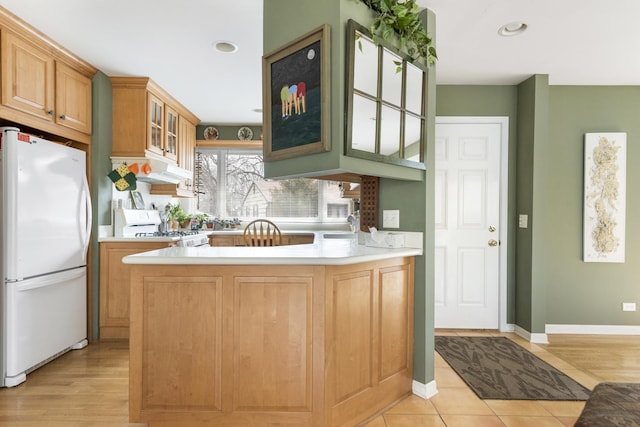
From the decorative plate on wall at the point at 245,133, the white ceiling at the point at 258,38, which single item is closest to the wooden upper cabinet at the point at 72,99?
the white ceiling at the point at 258,38

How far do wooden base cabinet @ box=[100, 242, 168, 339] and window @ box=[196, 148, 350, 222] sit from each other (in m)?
2.09

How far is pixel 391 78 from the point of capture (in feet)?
7.08

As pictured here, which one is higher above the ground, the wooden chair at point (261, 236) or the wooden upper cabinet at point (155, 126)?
the wooden upper cabinet at point (155, 126)

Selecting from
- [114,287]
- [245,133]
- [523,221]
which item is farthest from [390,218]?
[245,133]

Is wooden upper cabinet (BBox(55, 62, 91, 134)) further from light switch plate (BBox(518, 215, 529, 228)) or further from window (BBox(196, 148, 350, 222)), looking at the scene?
light switch plate (BBox(518, 215, 529, 228))

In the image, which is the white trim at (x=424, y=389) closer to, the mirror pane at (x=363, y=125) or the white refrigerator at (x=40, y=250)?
the mirror pane at (x=363, y=125)

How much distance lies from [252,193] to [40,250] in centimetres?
305

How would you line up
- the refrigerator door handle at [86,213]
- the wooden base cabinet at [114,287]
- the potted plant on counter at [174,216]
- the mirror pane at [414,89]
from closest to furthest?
the mirror pane at [414,89] < the refrigerator door handle at [86,213] < the wooden base cabinet at [114,287] < the potted plant on counter at [174,216]

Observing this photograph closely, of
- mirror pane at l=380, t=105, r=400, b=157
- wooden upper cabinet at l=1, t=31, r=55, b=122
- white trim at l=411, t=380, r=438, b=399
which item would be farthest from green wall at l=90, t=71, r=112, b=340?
white trim at l=411, t=380, r=438, b=399

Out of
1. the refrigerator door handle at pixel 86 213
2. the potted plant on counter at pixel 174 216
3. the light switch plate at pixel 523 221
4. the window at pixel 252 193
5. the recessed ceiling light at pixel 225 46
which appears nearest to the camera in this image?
the recessed ceiling light at pixel 225 46

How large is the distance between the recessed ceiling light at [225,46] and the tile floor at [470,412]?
2937 millimetres

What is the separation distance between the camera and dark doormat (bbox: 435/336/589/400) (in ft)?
8.07

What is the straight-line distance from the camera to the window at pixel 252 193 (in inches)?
217

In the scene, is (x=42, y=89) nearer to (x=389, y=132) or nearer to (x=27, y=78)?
(x=27, y=78)
